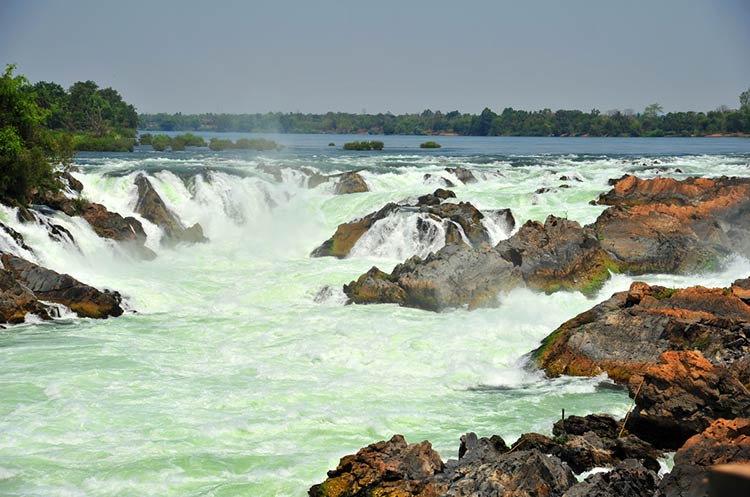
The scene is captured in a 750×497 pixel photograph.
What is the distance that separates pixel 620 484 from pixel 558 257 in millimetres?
14013

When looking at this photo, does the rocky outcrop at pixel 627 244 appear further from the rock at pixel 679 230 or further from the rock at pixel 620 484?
the rock at pixel 620 484

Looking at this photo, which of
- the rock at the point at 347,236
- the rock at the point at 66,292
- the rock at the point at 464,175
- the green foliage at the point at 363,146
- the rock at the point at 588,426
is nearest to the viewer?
the rock at the point at 588,426

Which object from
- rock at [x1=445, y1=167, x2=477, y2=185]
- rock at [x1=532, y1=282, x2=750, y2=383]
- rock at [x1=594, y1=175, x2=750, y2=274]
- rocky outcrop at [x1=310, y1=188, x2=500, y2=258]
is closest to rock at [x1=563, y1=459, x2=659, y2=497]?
rock at [x1=532, y1=282, x2=750, y2=383]

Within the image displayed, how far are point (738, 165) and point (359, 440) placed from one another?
45.0 meters

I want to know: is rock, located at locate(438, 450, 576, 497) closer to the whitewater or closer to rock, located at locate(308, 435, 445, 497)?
rock, located at locate(308, 435, 445, 497)

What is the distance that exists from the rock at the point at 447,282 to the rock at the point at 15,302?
7.89 m

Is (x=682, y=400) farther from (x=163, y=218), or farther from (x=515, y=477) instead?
(x=163, y=218)

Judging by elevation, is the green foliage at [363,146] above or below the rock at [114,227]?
above

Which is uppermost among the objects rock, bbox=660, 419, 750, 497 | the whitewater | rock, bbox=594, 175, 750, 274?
rock, bbox=594, 175, 750, 274

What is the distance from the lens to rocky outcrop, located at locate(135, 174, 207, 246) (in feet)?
98.7

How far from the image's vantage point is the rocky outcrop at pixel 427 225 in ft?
88.1

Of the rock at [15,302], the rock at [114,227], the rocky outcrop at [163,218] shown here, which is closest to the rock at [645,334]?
the rock at [15,302]

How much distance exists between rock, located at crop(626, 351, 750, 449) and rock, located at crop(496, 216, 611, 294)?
34.0ft

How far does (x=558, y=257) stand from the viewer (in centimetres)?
2155
